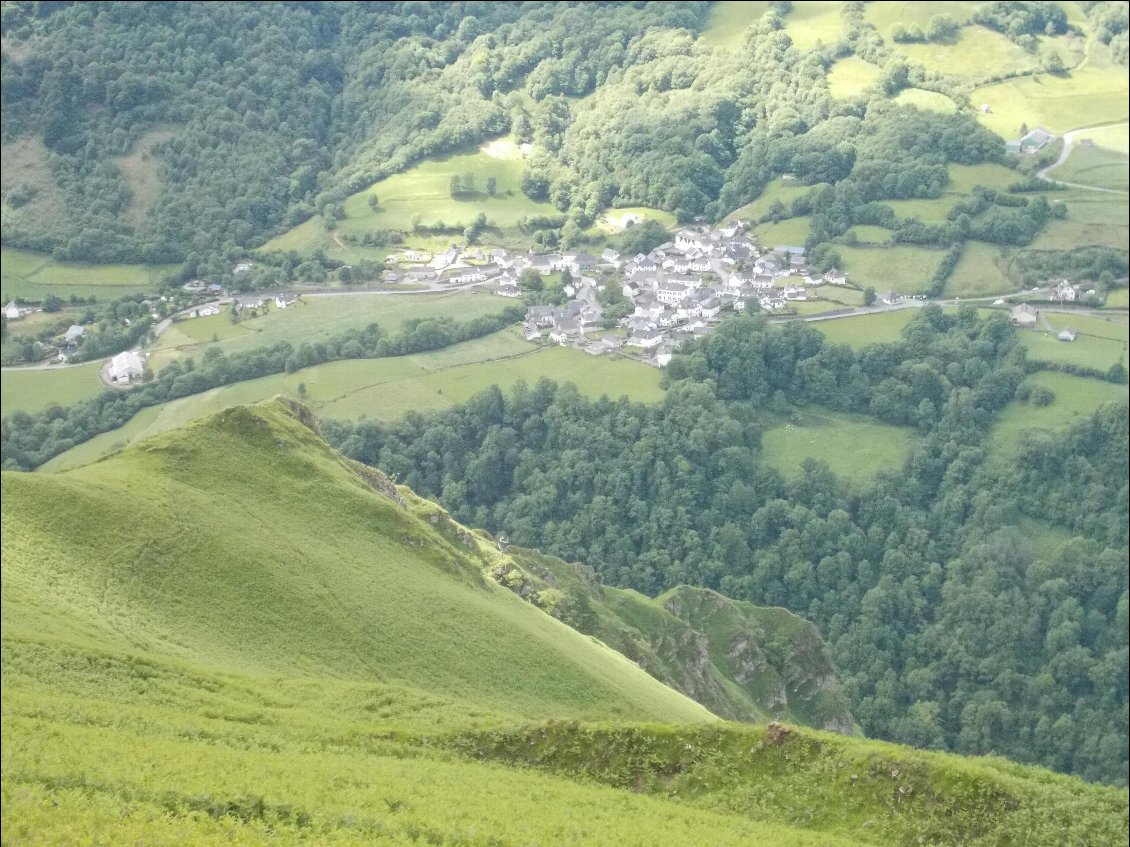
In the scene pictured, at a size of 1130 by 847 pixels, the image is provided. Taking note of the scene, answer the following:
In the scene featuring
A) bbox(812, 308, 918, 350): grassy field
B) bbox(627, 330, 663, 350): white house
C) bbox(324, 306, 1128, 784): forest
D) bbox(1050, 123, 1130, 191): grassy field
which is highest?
bbox(1050, 123, 1130, 191): grassy field

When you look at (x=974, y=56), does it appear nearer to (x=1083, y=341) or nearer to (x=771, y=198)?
(x=771, y=198)

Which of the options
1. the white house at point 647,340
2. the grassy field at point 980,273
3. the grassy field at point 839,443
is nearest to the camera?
the grassy field at point 839,443

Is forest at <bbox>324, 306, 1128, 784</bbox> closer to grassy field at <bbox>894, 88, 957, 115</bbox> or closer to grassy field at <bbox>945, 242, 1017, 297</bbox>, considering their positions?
grassy field at <bbox>945, 242, 1017, 297</bbox>

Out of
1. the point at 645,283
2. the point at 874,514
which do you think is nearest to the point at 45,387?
the point at 645,283

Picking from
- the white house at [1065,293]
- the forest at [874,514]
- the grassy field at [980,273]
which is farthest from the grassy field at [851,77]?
the forest at [874,514]

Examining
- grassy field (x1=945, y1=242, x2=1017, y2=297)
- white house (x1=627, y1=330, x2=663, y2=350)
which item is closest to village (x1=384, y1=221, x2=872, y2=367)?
white house (x1=627, y1=330, x2=663, y2=350)

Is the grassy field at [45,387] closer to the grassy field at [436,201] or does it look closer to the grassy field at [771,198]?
the grassy field at [436,201]

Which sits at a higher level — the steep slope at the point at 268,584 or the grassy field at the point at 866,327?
the steep slope at the point at 268,584
